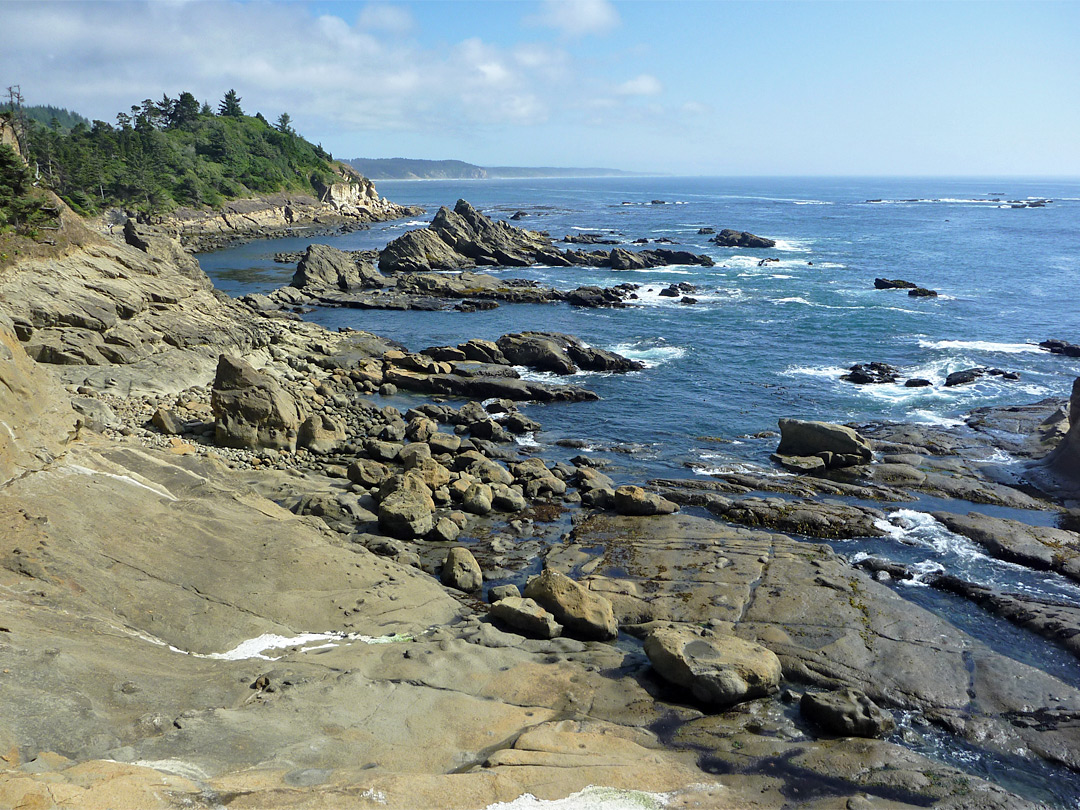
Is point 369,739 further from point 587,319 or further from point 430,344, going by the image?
point 587,319

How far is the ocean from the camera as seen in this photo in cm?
2120

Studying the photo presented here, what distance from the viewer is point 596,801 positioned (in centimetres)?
968

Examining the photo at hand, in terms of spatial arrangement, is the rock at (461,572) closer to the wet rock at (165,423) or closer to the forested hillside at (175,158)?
the wet rock at (165,423)

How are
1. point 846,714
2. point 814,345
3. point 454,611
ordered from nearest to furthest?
point 846,714 → point 454,611 → point 814,345

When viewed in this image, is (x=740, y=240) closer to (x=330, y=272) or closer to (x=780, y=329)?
(x=780, y=329)

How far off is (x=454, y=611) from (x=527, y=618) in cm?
197

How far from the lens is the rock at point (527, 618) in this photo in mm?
16156

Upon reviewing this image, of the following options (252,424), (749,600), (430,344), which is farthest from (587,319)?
(749,600)

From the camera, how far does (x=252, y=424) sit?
26.2 metres

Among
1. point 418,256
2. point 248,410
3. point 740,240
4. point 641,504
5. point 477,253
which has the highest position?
point 740,240

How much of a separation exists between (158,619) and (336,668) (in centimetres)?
353

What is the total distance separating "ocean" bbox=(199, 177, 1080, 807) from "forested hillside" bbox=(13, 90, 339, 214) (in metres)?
20.5

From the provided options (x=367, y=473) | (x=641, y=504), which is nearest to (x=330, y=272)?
(x=367, y=473)

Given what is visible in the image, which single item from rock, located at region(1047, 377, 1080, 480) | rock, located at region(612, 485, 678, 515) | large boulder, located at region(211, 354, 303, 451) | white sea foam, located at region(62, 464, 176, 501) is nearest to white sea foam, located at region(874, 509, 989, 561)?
rock, located at region(612, 485, 678, 515)
